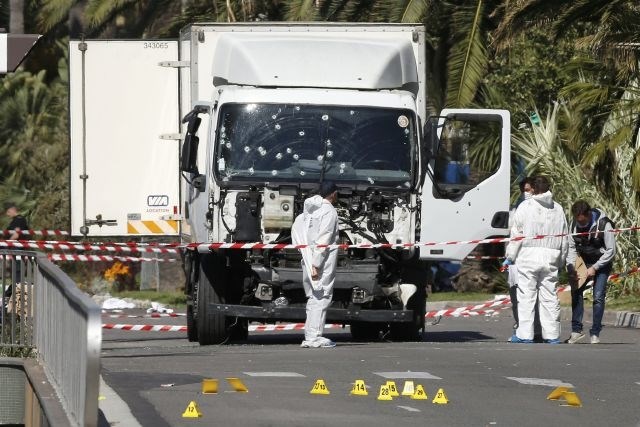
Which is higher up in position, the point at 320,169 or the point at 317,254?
the point at 320,169

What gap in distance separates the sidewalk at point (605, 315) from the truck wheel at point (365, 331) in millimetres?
3952

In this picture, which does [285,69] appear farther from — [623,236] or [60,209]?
[60,209]

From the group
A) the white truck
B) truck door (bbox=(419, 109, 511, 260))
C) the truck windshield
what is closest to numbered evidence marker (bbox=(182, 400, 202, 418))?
the white truck

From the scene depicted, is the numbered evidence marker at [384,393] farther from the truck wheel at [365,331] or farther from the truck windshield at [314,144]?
the truck wheel at [365,331]

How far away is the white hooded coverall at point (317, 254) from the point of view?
15.4m

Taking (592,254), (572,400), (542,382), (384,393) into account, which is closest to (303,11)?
(592,254)

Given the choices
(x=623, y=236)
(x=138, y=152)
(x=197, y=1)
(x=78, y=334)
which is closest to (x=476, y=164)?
(x=623, y=236)

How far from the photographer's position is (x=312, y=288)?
615 inches

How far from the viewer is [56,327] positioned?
9.67 meters

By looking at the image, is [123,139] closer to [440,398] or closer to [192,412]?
[440,398]

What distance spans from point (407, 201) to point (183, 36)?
326 cm

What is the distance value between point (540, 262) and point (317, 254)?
105 inches

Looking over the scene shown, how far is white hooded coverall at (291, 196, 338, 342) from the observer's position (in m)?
15.4

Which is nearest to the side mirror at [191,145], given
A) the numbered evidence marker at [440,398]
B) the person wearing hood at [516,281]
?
the person wearing hood at [516,281]
